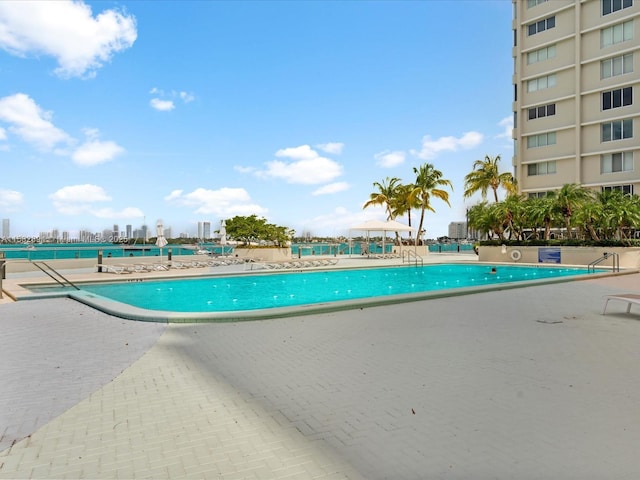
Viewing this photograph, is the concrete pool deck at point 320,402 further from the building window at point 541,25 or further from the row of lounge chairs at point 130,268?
the building window at point 541,25

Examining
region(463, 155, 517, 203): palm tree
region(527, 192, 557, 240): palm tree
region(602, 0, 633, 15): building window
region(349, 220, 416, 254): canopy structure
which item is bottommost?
region(349, 220, 416, 254): canopy structure

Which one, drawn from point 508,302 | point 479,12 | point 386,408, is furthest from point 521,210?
point 386,408

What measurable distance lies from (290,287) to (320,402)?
40.2 feet

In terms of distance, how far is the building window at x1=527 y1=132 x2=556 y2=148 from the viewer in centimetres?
3779

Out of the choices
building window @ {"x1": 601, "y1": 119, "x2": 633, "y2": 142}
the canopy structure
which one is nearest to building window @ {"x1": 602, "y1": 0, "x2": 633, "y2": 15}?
building window @ {"x1": 601, "y1": 119, "x2": 633, "y2": 142}

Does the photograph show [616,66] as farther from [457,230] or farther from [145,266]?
[457,230]

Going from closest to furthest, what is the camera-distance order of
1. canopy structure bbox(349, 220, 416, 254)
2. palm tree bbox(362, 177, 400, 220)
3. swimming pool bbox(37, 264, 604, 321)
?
1. swimming pool bbox(37, 264, 604, 321)
2. canopy structure bbox(349, 220, 416, 254)
3. palm tree bbox(362, 177, 400, 220)

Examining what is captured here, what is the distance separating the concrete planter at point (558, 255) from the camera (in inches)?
869

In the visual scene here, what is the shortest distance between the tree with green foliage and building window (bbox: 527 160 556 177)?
23986 mm

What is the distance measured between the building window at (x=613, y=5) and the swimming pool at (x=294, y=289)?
991 inches

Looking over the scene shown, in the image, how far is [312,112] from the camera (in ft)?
105

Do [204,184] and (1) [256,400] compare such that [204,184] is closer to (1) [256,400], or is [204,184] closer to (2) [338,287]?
(2) [338,287]

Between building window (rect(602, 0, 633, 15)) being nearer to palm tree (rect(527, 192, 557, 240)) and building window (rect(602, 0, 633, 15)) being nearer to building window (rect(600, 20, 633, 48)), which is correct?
building window (rect(600, 20, 633, 48))

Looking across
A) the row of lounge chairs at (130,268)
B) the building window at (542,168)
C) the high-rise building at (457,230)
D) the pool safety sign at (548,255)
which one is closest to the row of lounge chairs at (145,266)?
the row of lounge chairs at (130,268)
